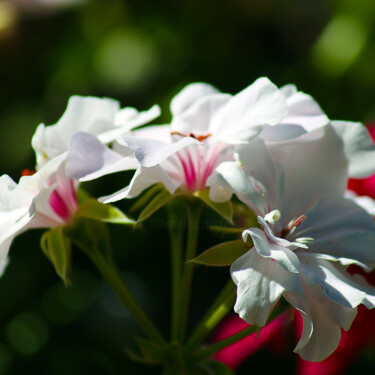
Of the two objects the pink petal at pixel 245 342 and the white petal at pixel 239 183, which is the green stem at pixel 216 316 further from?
the pink petal at pixel 245 342

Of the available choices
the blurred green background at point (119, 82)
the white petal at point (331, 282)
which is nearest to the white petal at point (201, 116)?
the white petal at point (331, 282)

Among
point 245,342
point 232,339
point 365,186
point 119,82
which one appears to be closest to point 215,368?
point 232,339

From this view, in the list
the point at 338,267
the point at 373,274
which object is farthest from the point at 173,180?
the point at 373,274

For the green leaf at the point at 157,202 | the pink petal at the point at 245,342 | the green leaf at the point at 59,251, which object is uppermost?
the green leaf at the point at 157,202

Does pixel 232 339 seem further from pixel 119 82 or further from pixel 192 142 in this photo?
pixel 119 82

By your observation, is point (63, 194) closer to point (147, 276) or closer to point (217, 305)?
point (217, 305)
